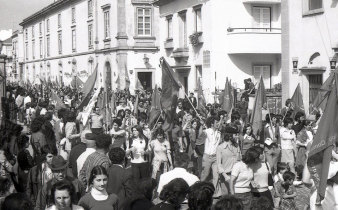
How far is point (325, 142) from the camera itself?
6.16 metres

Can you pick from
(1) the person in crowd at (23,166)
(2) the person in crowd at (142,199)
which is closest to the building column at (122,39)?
(1) the person in crowd at (23,166)

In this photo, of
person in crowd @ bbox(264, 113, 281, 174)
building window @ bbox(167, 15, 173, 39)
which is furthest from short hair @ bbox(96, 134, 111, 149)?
building window @ bbox(167, 15, 173, 39)

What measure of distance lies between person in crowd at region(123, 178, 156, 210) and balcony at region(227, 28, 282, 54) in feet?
69.0

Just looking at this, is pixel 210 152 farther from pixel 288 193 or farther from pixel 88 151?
pixel 88 151

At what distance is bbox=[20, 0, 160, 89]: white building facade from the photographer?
3834 centimetres

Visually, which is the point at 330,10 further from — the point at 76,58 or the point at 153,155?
the point at 76,58

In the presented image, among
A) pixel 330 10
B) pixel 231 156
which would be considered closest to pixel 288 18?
pixel 330 10

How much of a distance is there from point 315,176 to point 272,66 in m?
22.8

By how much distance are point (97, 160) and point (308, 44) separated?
14.0 m

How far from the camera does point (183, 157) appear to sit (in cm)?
813

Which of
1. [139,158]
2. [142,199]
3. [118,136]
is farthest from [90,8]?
[142,199]

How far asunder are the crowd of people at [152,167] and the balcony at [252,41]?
10840 mm

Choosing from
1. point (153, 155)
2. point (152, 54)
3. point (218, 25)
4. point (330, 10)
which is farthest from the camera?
point (152, 54)

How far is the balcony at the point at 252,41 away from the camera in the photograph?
26.8 metres
